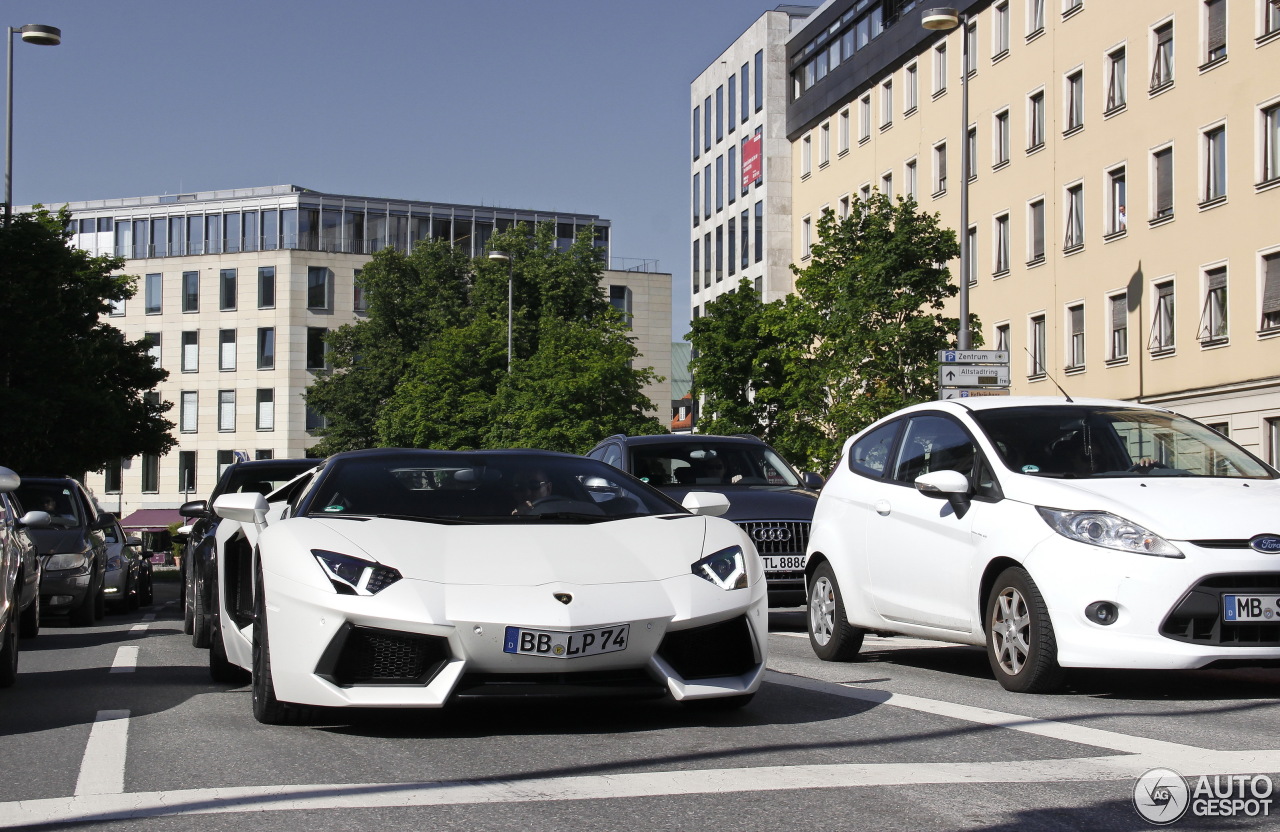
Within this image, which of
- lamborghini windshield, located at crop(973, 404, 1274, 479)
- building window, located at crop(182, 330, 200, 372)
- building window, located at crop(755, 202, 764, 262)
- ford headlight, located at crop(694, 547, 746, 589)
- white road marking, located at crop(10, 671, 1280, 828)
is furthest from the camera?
building window, located at crop(182, 330, 200, 372)

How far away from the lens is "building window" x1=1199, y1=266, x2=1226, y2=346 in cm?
3747

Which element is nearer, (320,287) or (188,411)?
(320,287)

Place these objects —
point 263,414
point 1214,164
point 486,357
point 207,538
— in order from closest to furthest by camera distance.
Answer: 1. point 207,538
2. point 1214,164
3. point 486,357
4. point 263,414

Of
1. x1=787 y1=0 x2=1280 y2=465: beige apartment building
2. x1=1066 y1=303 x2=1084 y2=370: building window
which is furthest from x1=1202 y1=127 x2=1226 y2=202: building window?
x1=1066 y1=303 x2=1084 y2=370: building window

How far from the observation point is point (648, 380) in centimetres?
5566

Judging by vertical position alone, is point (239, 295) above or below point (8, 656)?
above

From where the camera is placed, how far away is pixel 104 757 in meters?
6.66

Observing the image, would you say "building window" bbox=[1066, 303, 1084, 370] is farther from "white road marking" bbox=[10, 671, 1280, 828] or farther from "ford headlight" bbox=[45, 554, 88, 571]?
"white road marking" bbox=[10, 671, 1280, 828]

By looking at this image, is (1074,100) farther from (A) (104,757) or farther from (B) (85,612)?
(A) (104,757)

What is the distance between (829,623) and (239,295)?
90.7 metres

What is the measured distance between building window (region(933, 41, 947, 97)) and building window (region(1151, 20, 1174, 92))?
44.1ft

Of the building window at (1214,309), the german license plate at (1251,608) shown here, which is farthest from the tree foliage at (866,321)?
the german license plate at (1251,608)

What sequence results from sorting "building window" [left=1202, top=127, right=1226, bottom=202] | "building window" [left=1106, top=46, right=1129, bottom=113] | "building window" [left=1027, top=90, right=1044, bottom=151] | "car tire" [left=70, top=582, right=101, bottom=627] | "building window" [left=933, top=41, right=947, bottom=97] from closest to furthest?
"car tire" [left=70, top=582, right=101, bottom=627]
"building window" [left=1202, top=127, right=1226, bottom=202]
"building window" [left=1106, top=46, right=1129, bottom=113]
"building window" [left=1027, top=90, right=1044, bottom=151]
"building window" [left=933, top=41, right=947, bottom=97]

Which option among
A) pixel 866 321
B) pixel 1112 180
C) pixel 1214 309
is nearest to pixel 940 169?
pixel 1112 180
